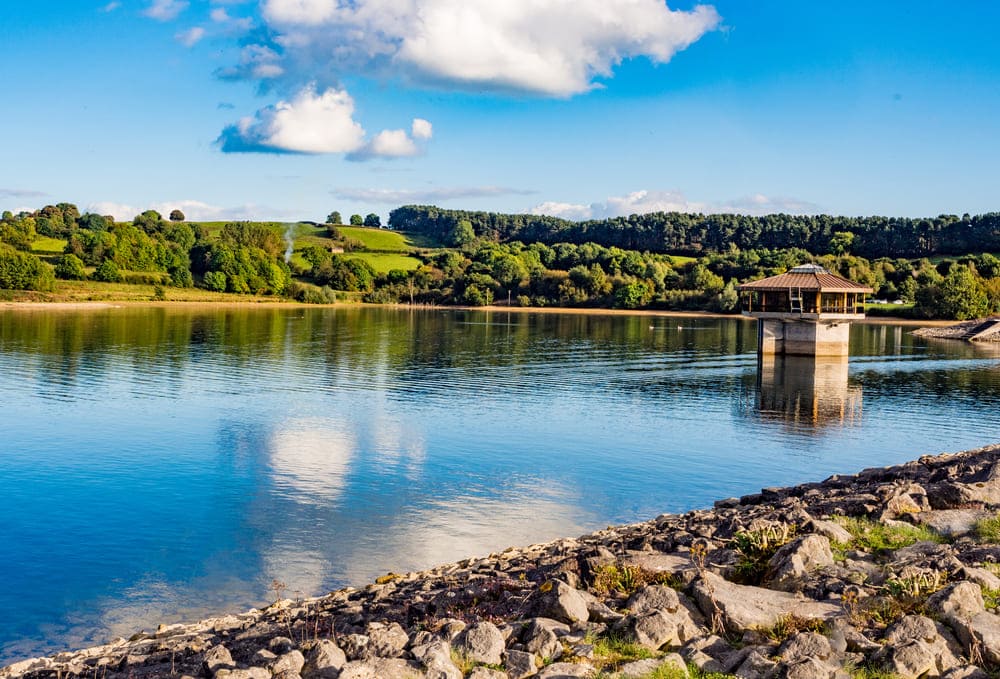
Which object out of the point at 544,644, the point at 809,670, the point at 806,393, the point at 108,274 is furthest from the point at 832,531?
the point at 108,274

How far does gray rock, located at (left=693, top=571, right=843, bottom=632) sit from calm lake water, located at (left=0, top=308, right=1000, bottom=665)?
29.0 feet

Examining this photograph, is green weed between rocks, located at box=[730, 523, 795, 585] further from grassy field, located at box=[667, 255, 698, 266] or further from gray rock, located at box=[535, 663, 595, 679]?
grassy field, located at box=[667, 255, 698, 266]

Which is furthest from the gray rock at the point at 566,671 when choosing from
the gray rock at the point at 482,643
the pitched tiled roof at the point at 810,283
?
the pitched tiled roof at the point at 810,283

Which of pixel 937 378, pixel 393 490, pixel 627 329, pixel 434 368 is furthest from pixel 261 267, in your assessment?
pixel 393 490

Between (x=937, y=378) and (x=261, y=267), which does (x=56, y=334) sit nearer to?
(x=937, y=378)

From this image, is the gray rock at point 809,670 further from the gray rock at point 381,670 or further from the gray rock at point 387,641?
the gray rock at point 387,641

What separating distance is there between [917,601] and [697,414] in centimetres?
3171

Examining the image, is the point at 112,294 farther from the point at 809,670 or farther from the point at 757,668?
the point at 809,670

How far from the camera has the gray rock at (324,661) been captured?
10.2 metres

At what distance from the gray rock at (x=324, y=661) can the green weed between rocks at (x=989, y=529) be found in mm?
10928

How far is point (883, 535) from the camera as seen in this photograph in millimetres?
15320

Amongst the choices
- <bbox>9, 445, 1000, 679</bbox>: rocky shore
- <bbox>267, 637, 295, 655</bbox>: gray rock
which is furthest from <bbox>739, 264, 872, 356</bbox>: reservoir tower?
<bbox>267, 637, 295, 655</bbox>: gray rock

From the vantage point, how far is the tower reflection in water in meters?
42.9

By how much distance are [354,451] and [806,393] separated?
31.1m
